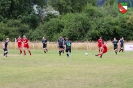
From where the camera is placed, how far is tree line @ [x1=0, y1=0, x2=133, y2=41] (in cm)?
6712

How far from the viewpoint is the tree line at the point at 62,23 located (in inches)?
2643

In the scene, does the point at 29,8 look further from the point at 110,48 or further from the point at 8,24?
the point at 110,48

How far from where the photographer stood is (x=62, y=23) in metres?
74.7

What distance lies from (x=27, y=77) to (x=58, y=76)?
5.06 feet

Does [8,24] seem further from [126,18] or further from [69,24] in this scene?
[126,18]

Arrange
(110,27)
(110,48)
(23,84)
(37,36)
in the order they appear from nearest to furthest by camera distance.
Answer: (23,84) → (110,48) → (110,27) → (37,36)

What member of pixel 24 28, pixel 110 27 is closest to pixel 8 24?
pixel 24 28

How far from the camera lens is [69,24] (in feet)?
225

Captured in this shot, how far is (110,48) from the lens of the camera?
178 ft

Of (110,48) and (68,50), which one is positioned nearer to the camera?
(68,50)

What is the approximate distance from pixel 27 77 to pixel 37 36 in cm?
5401

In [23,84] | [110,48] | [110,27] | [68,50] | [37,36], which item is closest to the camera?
[23,84]

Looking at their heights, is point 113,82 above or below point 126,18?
below

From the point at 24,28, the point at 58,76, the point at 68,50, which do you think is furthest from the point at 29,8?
the point at 58,76
